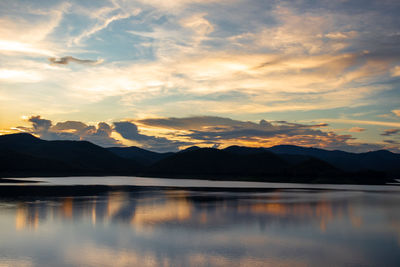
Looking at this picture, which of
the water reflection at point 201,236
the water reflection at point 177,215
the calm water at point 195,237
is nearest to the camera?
the calm water at point 195,237

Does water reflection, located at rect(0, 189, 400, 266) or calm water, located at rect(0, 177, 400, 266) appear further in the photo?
water reflection, located at rect(0, 189, 400, 266)

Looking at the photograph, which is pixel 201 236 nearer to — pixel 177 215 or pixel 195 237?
pixel 195 237

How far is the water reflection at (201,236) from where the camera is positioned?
24.6 m

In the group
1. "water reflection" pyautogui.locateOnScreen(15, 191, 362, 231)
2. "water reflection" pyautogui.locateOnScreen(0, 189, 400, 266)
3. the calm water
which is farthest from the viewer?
"water reflection" pyautogui.locateOnScreen(15, 191, 362, 231)

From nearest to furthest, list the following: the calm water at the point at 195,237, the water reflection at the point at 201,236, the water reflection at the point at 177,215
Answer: the calm water at the point at 195,237, the water reflection at the point at 201,236, the water reflection at the point at 177,215

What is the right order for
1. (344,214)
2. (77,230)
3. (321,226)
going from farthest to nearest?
(344,214), (321,226), (77,230)

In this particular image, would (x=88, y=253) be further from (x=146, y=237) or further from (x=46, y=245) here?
(x=146, y=237)

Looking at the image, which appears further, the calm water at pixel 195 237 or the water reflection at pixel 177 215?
the water reflection at pixel 177 215

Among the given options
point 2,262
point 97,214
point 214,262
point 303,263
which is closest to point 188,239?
point 214,262

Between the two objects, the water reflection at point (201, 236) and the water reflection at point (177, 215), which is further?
the water reflection at point (177, 215)

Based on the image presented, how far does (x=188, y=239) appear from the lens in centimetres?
3081

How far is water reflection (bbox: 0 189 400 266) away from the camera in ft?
80.6

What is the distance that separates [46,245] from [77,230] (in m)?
6.64

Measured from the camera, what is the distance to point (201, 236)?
32.2 metres
